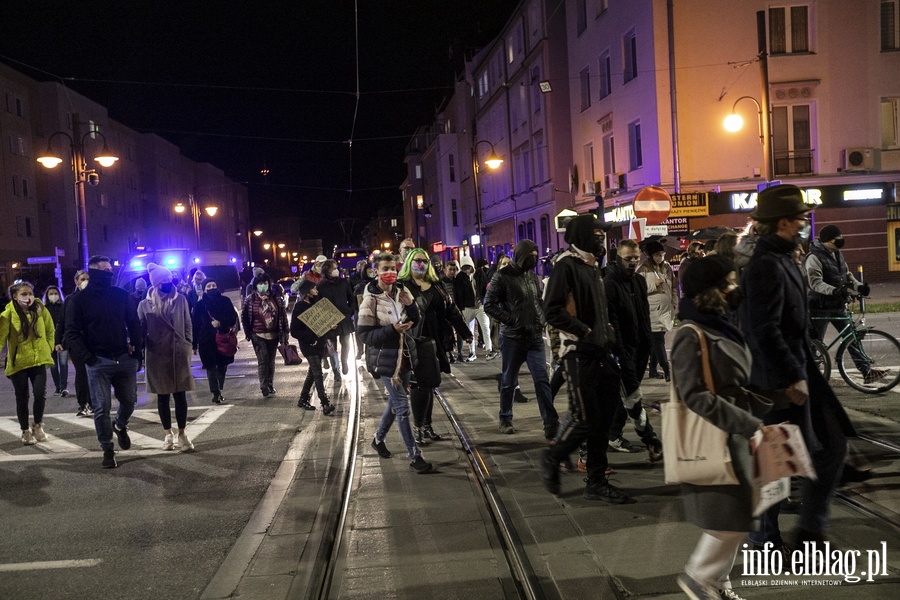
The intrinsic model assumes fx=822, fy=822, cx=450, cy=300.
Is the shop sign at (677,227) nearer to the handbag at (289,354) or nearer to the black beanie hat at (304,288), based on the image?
the handbag at (289,354)

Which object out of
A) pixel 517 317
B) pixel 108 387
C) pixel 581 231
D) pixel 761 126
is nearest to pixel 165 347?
pixel 108 387

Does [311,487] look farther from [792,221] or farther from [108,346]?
[792,221]

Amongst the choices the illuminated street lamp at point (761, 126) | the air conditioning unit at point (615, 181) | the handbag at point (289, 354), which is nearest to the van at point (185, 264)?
the handbag at point (289, 354)

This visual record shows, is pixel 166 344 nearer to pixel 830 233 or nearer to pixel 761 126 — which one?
pixel 830 233

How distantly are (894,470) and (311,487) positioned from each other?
4.62m

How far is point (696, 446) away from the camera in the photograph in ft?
12.1

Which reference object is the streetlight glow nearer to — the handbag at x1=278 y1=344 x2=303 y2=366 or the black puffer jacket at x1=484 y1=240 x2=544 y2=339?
the handbag at x1=278 y1=344 x2=303 y2=366

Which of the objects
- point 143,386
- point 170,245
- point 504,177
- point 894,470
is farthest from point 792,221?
point 170,245

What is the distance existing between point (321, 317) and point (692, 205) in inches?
678

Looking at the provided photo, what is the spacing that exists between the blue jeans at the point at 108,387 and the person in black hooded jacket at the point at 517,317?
12.5 feet

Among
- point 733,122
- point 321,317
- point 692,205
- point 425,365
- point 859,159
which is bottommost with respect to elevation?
point 425,365

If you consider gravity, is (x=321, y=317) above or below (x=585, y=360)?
above

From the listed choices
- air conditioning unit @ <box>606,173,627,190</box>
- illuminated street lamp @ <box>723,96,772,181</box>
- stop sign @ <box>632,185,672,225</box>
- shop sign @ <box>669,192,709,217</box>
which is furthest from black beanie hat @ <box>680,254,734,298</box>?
air conditioning unit @ <box>606,173,627,190</box>

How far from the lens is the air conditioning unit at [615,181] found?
28734mm
